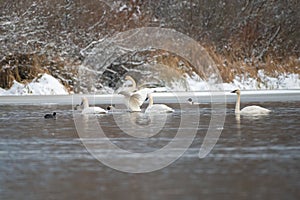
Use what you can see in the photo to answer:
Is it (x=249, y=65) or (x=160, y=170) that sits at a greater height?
(x=249, y=65)

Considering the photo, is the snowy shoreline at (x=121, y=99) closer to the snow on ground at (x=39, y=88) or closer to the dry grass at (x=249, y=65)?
the snow on ground at (x=39, y=88)

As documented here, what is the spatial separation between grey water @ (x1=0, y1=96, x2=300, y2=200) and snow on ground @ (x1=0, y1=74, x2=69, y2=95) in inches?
463

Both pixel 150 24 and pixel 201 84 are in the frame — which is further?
pixel 150 24

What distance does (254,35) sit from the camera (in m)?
33.8

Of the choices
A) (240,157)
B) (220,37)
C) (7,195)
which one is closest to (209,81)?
(220,37)

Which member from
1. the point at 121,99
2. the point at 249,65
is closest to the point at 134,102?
the point at 121,99

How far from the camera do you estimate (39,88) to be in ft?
81.6

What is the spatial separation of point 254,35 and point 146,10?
4641mm

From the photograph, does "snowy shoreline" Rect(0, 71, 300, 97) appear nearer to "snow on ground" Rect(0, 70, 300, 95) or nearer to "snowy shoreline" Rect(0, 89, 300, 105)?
"snow on ground" Rect(0, 70, 300, 95)

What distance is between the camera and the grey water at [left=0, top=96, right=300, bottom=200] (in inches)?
256

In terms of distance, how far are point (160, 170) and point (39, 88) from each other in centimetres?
1757

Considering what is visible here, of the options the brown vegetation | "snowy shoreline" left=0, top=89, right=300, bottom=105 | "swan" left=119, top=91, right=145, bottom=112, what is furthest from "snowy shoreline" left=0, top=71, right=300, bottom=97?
"swan" left=119, top=91, right=145, bottom=112

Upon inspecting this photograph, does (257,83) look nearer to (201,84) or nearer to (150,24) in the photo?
(201,84)

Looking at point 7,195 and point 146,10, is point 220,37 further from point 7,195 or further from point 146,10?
point 7,195
